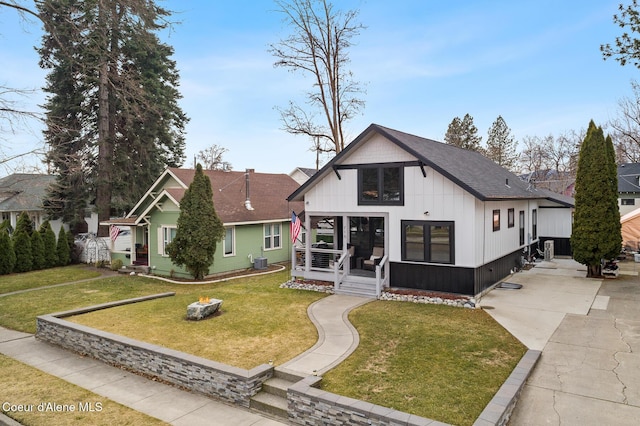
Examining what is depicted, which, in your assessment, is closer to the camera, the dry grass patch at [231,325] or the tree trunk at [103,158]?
the dry grass patch at [231,325]

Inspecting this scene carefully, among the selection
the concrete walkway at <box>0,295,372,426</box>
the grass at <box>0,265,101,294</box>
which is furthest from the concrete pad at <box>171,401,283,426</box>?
the grass at <box>0,265,101,294</box>

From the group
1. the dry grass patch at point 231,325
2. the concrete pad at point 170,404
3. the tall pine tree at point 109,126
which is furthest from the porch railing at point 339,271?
the tall pine tree at point 109,126

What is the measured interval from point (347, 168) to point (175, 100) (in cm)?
2061

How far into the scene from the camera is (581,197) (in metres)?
15.1

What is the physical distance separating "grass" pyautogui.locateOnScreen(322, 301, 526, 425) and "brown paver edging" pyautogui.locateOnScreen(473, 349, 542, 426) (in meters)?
0.20

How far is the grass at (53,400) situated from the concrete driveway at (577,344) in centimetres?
593

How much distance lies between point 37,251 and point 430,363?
22125 mm

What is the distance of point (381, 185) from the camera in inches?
527

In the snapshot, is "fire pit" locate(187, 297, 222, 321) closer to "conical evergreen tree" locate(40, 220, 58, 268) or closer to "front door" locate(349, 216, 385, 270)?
"front door" locate(349, 216, 385, 270)

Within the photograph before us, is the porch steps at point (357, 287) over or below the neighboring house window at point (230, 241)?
below

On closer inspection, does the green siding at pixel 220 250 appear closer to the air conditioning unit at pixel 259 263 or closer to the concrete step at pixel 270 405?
the air conditioning unit at pixel 259 263

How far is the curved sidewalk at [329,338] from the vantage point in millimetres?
7226

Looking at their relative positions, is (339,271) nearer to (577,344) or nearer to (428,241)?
(428,241)

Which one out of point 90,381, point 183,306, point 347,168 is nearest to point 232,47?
point 347,168
